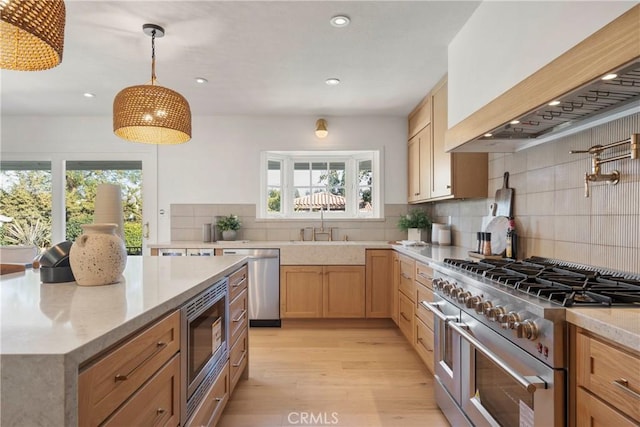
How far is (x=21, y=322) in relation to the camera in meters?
0.91

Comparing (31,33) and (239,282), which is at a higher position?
(31,33)

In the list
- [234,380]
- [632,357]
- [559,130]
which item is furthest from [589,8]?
[234,380]

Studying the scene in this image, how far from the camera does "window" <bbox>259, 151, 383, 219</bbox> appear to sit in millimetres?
4418

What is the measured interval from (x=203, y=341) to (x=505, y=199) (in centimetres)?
223

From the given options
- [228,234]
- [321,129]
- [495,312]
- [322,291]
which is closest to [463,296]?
[495,312]

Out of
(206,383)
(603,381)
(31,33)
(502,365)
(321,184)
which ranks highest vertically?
(31,33)

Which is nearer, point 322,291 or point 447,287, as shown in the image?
point 447,287

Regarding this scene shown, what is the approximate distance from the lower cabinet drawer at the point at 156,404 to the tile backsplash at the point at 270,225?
2964mm

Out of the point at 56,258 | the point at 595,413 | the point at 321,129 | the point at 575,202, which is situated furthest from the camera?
the point at 321,129

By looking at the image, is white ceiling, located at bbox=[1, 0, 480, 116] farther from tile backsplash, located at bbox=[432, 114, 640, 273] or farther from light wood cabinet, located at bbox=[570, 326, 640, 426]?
light wood cabinet, located at bbox=[570, 326, 640, 426]

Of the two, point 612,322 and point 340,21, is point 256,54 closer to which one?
point 340,21

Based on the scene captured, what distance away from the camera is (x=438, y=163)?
122 inches

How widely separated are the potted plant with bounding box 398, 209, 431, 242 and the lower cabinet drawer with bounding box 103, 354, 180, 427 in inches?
121

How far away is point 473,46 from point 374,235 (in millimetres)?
2569
